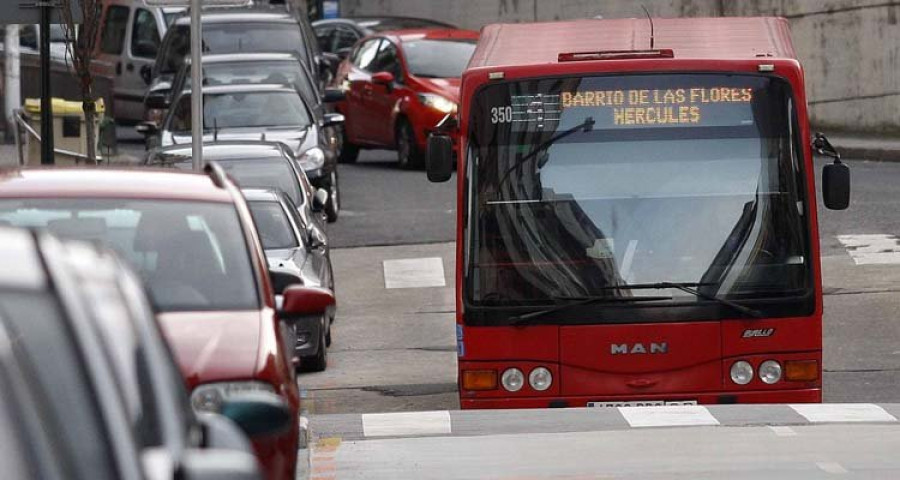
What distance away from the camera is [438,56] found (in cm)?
2525

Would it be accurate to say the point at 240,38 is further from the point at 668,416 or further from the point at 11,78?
the point at 668,416

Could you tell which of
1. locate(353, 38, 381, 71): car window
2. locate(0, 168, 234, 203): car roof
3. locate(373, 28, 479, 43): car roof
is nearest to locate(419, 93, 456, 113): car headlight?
locate(373, 28, 479, 43): car roof

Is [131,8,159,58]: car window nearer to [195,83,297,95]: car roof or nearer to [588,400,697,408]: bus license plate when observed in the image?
[195,83,297,95]: car roof

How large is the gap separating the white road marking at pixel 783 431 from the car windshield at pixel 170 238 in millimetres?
3060

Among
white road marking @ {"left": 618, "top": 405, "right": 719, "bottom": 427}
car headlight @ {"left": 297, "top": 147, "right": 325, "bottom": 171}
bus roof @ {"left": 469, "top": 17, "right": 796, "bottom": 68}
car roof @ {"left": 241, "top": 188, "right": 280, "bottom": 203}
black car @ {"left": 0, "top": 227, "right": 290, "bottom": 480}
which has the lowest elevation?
car headlight @ {"left": 297, "top": 147, "right": 325, "bottom": 171}

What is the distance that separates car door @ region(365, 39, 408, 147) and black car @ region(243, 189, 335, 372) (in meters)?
9.09

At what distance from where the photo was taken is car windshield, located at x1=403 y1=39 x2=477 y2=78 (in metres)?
24.9

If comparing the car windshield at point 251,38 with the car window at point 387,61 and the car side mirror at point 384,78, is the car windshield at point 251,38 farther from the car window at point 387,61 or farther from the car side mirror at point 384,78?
the car side mirror at point 384,78

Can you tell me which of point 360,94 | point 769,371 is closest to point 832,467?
point 769,371

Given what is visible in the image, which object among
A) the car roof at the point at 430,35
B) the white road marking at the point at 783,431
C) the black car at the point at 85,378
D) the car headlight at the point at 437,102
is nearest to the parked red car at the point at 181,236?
the white road marking at the point at 783,431

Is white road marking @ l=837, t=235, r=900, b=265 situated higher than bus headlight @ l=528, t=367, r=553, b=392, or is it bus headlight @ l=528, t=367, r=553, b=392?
bus headlight @ l=528, t=367, r=553, b=392

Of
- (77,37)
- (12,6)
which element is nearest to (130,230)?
(12,6)

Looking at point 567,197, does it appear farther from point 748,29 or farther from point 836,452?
point 836,452

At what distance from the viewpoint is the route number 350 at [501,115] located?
35.1ft
